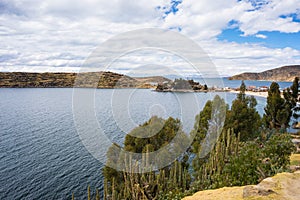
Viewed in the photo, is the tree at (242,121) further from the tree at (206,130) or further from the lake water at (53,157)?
the lake water at (53,157)

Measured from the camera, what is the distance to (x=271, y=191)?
799 centimetres

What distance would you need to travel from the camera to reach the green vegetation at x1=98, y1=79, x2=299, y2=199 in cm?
1252

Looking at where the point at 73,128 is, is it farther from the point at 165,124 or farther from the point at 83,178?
the point at 165,124

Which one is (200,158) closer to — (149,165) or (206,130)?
(206,130)

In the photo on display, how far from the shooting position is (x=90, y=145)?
33531mm

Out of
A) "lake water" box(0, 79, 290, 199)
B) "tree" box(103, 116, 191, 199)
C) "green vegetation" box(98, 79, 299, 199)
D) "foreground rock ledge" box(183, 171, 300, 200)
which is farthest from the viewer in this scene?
"lake water" box(0, 79, 290, 199)

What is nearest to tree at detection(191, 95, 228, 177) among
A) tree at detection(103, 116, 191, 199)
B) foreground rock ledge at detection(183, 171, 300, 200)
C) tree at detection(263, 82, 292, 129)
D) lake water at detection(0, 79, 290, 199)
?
tree at detection(103, 116, 191, 199)

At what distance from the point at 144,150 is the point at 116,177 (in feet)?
9.46

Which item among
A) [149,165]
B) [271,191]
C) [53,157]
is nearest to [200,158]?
[149,165]

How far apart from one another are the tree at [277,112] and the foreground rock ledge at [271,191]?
25862 millimetres

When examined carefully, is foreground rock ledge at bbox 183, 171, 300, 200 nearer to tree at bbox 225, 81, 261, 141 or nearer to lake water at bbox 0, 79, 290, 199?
lake water at bbox 0, 79, 290, 199

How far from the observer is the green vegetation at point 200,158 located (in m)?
12.5

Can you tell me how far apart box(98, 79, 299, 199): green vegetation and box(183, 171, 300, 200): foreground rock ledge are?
216 cm

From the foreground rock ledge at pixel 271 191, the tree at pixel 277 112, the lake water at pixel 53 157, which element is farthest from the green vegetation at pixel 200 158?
the tree at pixel 277 112
